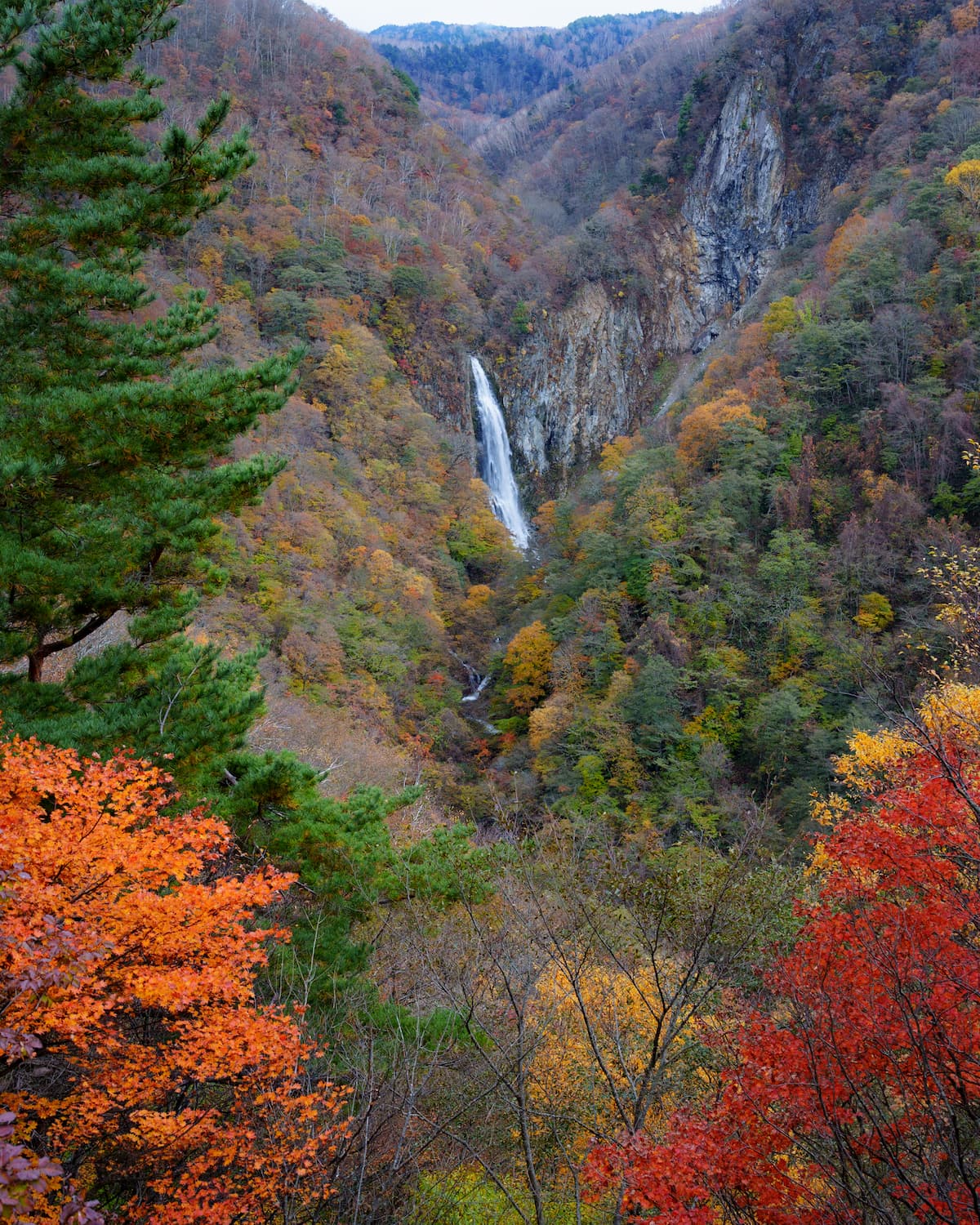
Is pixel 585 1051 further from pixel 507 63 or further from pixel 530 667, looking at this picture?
pixel 507 63

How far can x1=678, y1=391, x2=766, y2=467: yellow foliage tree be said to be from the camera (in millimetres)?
27078

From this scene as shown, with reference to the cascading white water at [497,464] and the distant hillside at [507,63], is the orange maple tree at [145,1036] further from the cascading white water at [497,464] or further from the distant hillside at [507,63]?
the distant hillside at [507,63]

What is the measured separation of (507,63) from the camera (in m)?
102

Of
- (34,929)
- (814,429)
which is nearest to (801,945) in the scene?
(34,929)

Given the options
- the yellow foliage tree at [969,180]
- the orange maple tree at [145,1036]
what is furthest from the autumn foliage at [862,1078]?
the yellow foliage tree at [969,180]

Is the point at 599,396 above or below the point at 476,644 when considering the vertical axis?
above

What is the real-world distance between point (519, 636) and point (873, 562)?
12.3 metres

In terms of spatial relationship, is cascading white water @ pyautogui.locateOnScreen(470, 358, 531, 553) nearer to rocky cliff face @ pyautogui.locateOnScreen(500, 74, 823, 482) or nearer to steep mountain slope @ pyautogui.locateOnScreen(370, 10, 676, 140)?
rocky cliff face @ pyautogui.locateOnScreen(500, 74, 823, 482)

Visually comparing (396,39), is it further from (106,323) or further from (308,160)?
(106,323)

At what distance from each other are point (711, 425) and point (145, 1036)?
2632 centimetres

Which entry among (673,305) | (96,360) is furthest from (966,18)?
(96,360)

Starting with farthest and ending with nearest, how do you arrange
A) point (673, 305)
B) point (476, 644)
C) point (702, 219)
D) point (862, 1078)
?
point (673, 305) → point (702, 219) → point (476, 644) → point (862, 1078)

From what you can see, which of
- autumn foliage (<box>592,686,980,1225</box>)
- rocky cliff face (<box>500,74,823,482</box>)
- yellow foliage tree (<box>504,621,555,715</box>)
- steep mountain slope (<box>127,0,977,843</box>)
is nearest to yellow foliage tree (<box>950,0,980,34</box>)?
steep mountain slope (<box>127,0,977,843</box>)

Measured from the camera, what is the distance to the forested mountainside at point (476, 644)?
4.89 m
